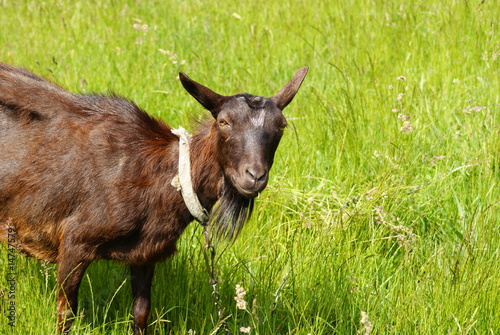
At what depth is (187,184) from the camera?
3.80 metres

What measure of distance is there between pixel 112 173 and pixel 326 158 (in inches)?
76.1

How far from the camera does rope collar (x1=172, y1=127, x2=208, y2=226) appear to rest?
149 inches

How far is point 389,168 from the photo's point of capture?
4871 mm

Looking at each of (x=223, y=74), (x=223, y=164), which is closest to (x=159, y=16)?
(x=223, y=74)

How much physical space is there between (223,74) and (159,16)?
160 centimetres

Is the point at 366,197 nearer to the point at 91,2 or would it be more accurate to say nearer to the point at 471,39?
the point at 471,39

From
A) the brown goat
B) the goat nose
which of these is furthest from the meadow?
the goat nose

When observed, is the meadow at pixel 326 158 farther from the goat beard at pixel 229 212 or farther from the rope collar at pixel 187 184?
the rope collar at pixel 187 184

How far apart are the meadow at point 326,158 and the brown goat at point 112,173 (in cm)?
19

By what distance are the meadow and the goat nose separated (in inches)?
26.1

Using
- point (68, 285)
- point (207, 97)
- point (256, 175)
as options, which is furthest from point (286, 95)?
point (68, 285)

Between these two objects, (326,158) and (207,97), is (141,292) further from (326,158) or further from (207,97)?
(326,158)

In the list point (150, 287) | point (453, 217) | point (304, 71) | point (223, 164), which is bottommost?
point (150, 287)

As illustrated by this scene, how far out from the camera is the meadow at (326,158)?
3984 millimetres
